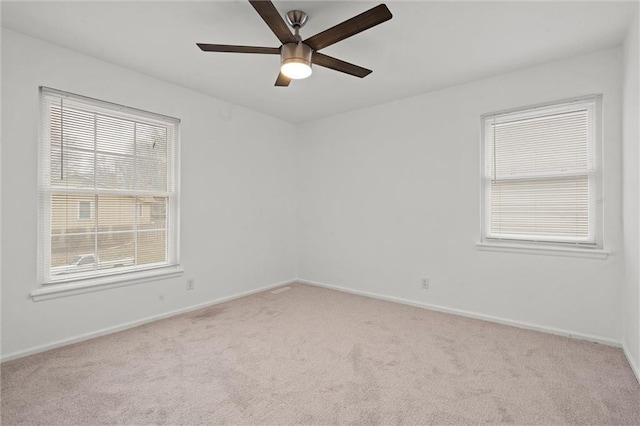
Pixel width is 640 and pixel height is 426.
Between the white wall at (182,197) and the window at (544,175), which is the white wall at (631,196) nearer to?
the window at (544,175)

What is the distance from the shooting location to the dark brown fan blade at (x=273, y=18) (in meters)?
1.72

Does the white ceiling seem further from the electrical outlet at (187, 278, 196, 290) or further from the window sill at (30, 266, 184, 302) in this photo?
the electrical outlet at (187, 278, 196, 290)

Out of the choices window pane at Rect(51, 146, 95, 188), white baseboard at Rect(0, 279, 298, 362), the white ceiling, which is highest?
the white ceiling

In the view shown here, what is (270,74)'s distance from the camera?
131 inches

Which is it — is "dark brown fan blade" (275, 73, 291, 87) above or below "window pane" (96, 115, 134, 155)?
above

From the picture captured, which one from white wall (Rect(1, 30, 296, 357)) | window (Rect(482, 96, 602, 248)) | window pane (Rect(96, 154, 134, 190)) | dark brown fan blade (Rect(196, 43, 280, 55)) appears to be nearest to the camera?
dark brown fan blade (Rect(196, 43, 280, 55))

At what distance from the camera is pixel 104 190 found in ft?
10.2

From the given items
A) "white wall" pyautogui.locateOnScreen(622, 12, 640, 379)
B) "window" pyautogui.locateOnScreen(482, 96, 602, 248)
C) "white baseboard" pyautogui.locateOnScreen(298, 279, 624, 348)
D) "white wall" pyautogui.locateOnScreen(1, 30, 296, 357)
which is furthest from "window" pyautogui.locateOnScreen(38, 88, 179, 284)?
"white wall" pyautogui.locateOnScreen(622, 12, 640, 379)

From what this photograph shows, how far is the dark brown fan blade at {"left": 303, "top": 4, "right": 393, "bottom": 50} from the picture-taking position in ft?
5.89

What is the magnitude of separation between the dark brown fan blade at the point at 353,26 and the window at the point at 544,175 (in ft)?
7.22

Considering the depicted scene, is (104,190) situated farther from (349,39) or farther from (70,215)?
(349,39)

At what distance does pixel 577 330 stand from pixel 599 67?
2391 mm

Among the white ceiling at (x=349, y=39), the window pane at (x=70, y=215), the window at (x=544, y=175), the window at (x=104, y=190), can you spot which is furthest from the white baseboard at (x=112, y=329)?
the window at (x=544, y=175)

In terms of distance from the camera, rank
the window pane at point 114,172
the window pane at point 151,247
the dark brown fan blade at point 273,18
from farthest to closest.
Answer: the window pane at point 151,247
the window pane at point 114,172
the dark brown fan blade at point 273,18
